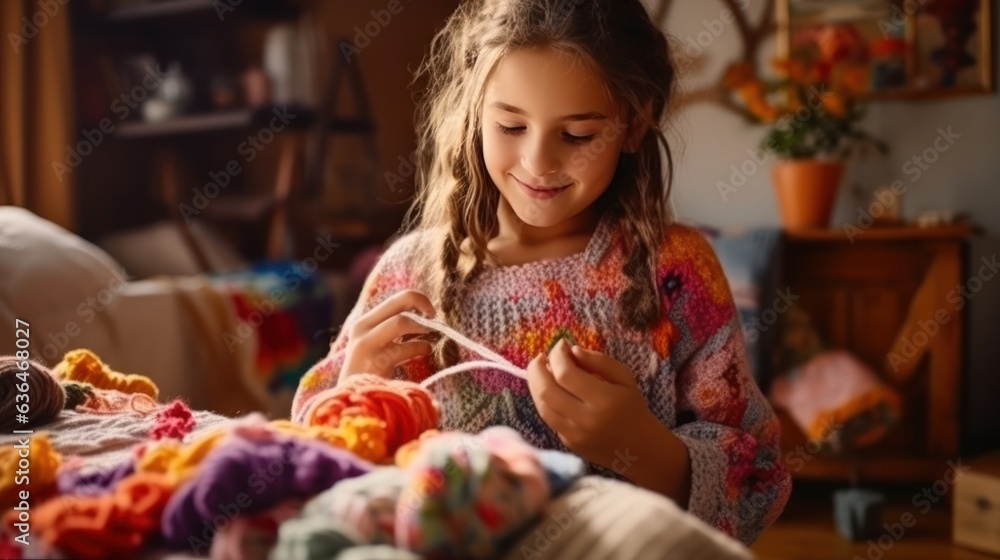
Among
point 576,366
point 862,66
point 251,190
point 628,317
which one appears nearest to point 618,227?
point 628,317

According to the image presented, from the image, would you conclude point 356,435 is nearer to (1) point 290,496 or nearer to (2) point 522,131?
(1) point 290,496

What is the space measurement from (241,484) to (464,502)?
0.12m

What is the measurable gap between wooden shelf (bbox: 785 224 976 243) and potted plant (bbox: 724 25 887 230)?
9 centimetres

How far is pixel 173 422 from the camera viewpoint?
0.65m

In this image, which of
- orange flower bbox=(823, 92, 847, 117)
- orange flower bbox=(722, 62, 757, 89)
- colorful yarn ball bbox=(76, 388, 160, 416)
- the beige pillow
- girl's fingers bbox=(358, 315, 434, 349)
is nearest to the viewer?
colorful yarn ball bbox=(76, 388, 160, 416)

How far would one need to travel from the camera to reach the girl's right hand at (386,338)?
84 cm

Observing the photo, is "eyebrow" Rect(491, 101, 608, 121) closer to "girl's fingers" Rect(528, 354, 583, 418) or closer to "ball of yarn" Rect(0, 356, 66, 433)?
"girl's fingers" Rect(528, 354, 583, 418)

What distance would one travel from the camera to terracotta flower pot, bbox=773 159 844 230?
2533mm

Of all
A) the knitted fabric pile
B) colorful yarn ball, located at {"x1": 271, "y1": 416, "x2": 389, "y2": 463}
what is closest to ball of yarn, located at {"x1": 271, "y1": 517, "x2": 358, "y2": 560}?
the knitted fabric pile

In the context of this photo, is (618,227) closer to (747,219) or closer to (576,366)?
(576,366)

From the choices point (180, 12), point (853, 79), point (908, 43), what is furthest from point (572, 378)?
point (180, 12)

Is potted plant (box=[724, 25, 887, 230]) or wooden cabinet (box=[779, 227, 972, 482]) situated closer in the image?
wooden cabinet (box=[779, 227, 972, 482])

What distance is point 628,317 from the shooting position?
925 mm

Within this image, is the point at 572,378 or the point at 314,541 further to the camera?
the point at 572,378
